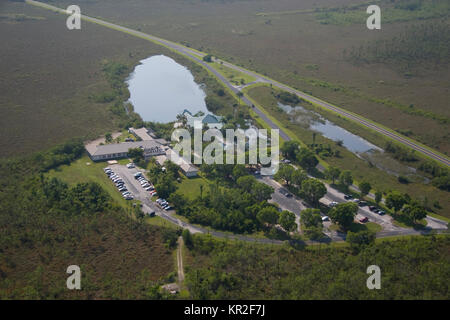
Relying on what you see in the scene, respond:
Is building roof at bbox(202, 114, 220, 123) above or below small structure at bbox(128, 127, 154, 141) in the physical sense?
above

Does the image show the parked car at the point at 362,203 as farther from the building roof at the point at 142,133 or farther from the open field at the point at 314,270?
the building roof at the point at 142,133

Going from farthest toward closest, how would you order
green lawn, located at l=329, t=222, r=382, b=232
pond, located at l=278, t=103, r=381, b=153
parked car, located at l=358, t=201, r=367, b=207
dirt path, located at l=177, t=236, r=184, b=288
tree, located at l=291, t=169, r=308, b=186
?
pond, located at l=278, t=103, r=381, b=153, tree, located at l=291, t=169, r=308, b=186, parked car, located at l=358, t=201, r=367, b=207, green lawn, located at l=329, t=222, r=382, b=232, dirt path, located at l=177, t=236, r=184, b=288

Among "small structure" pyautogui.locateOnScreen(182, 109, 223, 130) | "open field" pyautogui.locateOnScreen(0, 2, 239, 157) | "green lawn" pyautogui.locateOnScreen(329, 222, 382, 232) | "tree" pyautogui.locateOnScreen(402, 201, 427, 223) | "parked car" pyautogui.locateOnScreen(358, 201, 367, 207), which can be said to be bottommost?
"green lawn" pyautogui.locateOnScreen(329, 222, 382, 232)

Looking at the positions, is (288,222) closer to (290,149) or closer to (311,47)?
(290,149)

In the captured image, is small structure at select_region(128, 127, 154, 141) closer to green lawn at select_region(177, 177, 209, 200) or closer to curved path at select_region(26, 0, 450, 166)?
green lawn at select_region(177, 177, 209, 200)

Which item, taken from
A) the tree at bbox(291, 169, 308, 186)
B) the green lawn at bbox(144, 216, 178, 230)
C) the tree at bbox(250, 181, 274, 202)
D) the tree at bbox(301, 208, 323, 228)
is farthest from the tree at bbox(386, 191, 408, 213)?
the green lawn at bbox(144, 216, 178, 230)

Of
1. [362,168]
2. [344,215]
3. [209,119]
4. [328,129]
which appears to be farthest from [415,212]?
[209,119]
